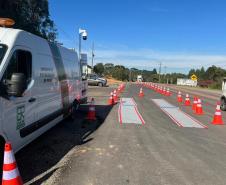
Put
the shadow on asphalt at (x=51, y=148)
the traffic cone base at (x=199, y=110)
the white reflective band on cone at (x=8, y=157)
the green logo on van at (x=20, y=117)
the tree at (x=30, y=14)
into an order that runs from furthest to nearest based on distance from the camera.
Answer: the tree at (x=30, y=14) → the traffic cone base at (x=199, y=110) → the shadow on asphalt at (x=51, y=148) → the green logo on van at (x=20, y=117) → the white reflective band on cone at (x=8, y=157)

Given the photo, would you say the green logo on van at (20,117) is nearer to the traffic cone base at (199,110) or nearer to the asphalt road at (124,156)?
the asphalt road at (124,156)

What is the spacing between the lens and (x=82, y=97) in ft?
46.1

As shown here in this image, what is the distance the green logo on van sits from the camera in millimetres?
6247

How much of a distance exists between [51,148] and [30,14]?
145 feet

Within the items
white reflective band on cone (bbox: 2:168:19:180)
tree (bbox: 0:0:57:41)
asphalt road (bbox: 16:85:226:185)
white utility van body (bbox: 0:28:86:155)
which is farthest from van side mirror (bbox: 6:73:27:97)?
tree (bbox: 0:0:57:41)

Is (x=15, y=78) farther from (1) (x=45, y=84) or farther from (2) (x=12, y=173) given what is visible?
(1) (x=45, y=84)

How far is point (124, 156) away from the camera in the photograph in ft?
25.5

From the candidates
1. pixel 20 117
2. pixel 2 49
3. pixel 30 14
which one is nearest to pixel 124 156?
pixel 20 117

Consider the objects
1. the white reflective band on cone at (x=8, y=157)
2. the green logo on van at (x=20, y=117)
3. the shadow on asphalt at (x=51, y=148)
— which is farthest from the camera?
the shadow on asphalt at (x=51, y=148)

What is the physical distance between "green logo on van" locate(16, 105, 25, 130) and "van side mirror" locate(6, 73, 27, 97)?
64cm

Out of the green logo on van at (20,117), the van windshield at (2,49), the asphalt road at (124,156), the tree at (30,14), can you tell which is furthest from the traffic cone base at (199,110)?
the tree at (30,14)

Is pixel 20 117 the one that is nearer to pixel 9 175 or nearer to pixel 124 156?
pixel 9 175

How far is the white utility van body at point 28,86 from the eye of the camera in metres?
5.70

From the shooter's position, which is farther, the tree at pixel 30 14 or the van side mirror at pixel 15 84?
the tree at pixel 30 14
